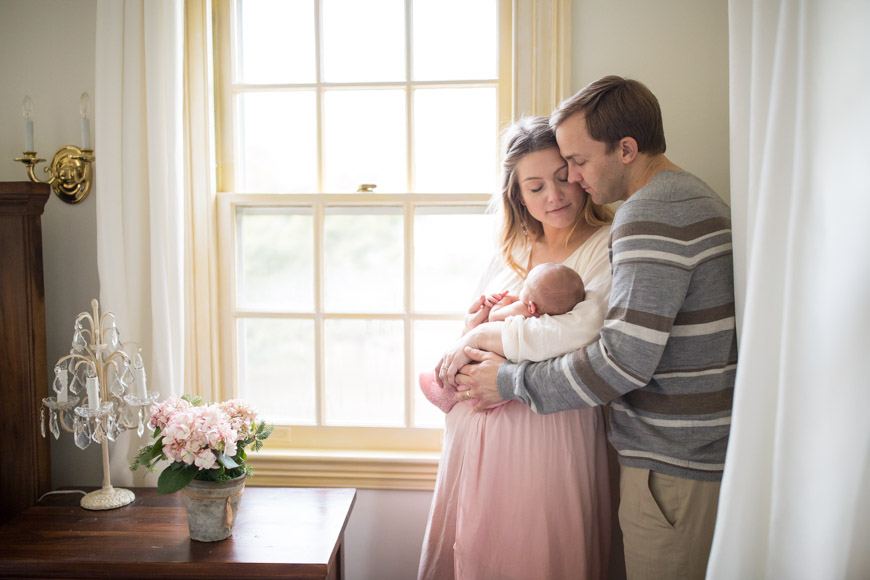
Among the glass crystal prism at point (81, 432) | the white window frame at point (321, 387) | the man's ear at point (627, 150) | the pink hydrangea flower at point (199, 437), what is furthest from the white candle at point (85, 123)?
the man's ear at point (627, 150)

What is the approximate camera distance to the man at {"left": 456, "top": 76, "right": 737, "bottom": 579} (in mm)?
1136

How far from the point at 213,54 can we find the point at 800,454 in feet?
6.64

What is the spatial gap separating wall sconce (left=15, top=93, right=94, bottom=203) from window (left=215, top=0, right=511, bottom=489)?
416 millimetres

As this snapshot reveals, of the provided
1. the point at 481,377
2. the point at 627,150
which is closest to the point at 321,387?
the point at 481,377

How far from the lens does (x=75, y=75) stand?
192 centimetres

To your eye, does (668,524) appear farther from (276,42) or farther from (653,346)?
(276,42)

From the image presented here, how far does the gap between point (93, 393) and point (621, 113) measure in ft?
5.08

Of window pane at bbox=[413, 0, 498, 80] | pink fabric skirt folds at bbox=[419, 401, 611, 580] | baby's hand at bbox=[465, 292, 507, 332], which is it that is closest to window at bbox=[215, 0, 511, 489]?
window pane at bbox=[413, 0, 498, 80]

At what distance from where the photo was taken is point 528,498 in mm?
1400

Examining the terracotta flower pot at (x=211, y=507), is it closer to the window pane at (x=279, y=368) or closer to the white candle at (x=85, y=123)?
the window pane at (x=279, y=368)

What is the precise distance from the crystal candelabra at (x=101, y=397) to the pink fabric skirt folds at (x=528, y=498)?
947 mm

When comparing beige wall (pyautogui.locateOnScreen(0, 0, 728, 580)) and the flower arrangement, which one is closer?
the flower arrangement

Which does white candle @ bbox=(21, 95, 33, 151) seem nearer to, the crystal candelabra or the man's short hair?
the crystal candelabra

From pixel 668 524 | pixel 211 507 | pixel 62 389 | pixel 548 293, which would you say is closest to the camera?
pixel 668 524
